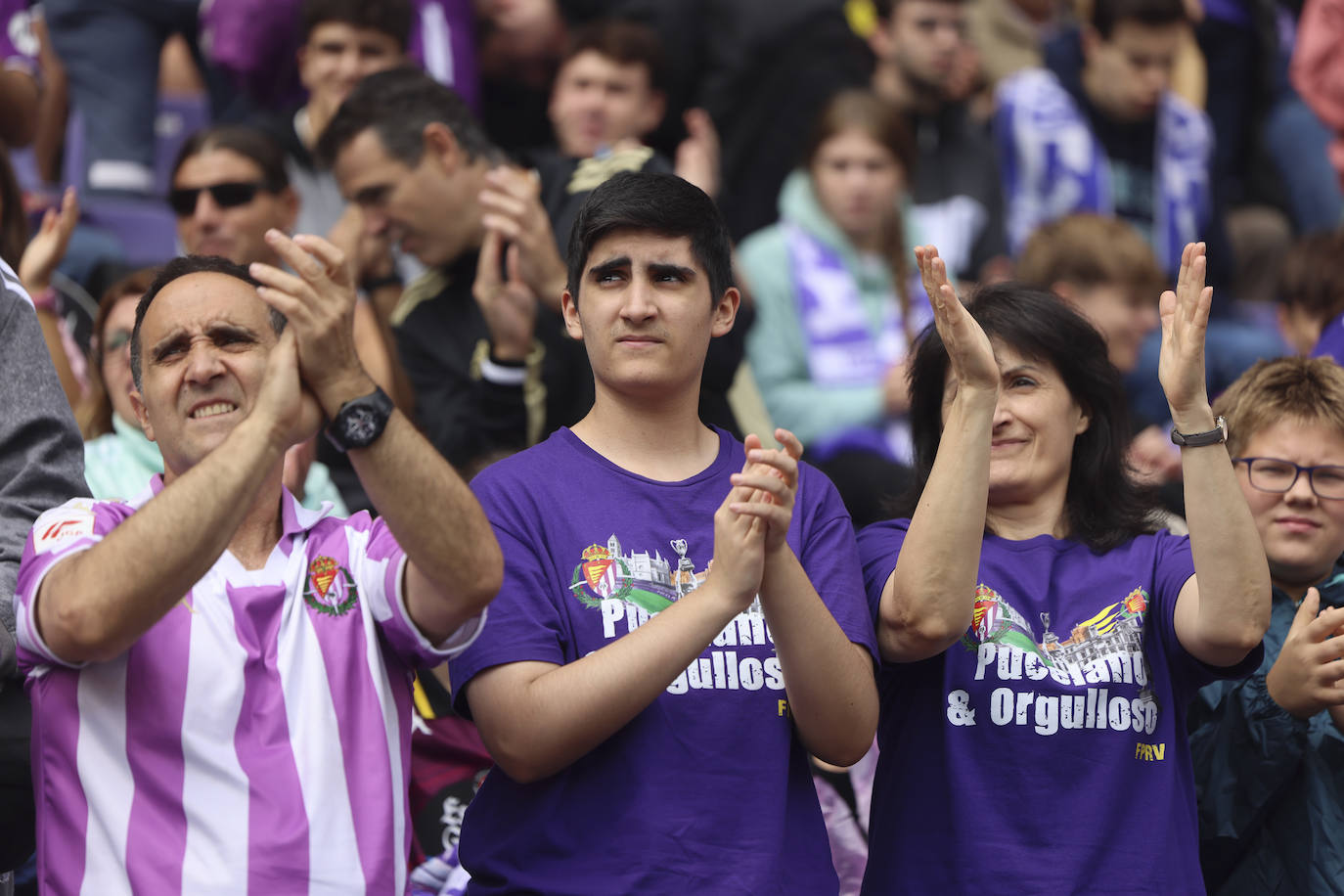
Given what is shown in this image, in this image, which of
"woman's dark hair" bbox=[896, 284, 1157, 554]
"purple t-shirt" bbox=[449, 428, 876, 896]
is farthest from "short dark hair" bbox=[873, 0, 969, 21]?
"purple t-shirt" bbox=[449, 428, 876, 896]

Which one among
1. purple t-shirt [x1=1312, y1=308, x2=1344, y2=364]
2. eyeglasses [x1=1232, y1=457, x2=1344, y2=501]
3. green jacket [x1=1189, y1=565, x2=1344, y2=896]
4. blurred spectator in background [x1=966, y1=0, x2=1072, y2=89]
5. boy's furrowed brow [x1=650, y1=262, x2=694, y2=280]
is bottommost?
green jacket [x1=1189, y1=565, x2=1344, y2=896]

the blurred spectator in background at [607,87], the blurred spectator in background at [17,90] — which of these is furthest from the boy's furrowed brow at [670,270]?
the blurred spectator in background at [607,87]

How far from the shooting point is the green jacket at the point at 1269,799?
352 centimetres

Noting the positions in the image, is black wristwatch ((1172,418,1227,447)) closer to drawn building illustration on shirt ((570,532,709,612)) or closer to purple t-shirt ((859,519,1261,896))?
purple t-shirt ((859,519,1261,896))

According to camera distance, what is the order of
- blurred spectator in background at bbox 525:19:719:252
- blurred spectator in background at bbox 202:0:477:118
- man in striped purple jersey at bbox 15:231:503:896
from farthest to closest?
blurred spectator in background at bbox 202:0:477:118 → blurred spectator in background at bbox 525:19:719:252 → man in striped purple jersey at bbox 15:231:503:896

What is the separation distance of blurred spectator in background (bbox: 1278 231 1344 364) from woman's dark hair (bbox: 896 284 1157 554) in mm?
1739

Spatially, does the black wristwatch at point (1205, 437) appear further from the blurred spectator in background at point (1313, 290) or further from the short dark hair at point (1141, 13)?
the short dark hair at point (1141, 13)

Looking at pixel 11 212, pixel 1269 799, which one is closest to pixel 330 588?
pixel 11 212

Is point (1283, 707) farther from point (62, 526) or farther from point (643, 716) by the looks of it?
point (62, 526)

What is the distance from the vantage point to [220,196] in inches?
213

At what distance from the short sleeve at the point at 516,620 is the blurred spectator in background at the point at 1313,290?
9.75 ft

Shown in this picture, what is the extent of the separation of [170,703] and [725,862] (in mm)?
968

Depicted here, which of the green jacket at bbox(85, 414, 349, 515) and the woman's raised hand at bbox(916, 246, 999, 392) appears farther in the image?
the green jacket at bbox(85, 414, 349, 515)

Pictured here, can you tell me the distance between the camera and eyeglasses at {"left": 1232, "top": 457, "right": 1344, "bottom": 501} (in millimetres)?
3672
